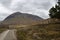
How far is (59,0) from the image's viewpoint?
95750mm

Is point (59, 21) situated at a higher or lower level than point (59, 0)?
lower

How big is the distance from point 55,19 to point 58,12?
6303mm

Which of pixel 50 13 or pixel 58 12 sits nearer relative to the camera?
pixel 58 12

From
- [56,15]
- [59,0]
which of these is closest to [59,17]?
[56,15]

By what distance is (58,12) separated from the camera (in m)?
93.4

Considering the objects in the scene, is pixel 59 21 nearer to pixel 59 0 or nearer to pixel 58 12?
pixel 58 12

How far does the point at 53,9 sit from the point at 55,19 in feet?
18.6

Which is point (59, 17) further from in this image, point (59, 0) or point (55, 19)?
point (59, 0)

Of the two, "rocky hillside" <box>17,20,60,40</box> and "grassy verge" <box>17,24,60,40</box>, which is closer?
A: "grassy verge" <box>17,24,60,40</box>

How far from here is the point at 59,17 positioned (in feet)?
316

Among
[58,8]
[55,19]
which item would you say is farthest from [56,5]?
[55,19]

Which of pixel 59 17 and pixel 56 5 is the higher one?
pixel 56 5

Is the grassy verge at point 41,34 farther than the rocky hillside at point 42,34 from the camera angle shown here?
No

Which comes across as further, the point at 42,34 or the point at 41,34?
the point at 41,34
